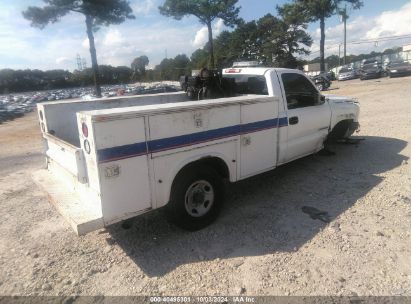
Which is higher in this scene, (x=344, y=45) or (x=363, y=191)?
(x=344, y=45)

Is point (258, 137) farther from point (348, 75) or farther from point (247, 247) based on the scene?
point (348, 75)

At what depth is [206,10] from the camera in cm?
Result: 4269

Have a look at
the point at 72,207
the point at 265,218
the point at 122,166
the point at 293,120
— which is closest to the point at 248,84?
the point at 293,120

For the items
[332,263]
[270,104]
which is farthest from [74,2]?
[332,263]

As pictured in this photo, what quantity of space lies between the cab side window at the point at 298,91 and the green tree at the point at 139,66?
9285 centimetres

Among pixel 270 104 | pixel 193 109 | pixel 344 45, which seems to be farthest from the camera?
pixel 344 45

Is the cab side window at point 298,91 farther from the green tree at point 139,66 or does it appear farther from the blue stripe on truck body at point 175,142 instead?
the green tree at point 139,66

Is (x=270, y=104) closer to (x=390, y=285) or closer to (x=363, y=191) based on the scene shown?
(x=363, y=191)

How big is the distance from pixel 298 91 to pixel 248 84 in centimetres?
84

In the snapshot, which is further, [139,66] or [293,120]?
[139,66]

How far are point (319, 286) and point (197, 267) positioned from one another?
1237mm

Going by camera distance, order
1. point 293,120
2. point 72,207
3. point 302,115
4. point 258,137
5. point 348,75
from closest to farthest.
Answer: point 72,207, point 258,137, point 293,120, point 302,115, point 348,75

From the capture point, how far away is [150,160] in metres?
3.68

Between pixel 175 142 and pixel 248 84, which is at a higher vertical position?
pixel 248 84
